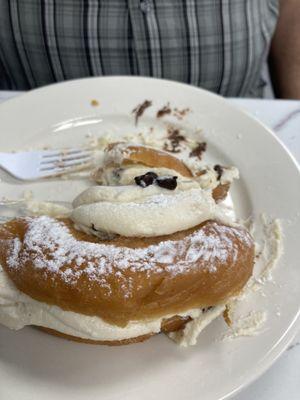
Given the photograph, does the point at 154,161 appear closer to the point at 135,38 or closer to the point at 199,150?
the point at 199,150

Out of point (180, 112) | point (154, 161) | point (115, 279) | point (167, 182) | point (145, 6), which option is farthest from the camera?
point (145, 6)

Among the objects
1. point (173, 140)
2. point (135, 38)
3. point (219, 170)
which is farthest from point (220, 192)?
point (135, 38)

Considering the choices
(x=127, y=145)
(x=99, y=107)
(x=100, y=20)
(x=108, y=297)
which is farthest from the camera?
(x=100, y=20)

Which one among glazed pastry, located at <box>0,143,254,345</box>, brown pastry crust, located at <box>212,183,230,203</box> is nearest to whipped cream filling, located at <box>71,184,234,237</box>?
glazed pastry, located at <box>0,143,254,345</box>

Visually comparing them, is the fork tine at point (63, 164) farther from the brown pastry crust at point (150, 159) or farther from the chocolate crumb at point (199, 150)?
the chocolate crumb at point (199, 150)

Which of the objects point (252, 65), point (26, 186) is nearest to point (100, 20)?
point (252, 65)

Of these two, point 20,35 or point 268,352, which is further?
point 20,35

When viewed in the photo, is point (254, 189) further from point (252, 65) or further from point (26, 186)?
point (252, 65)
